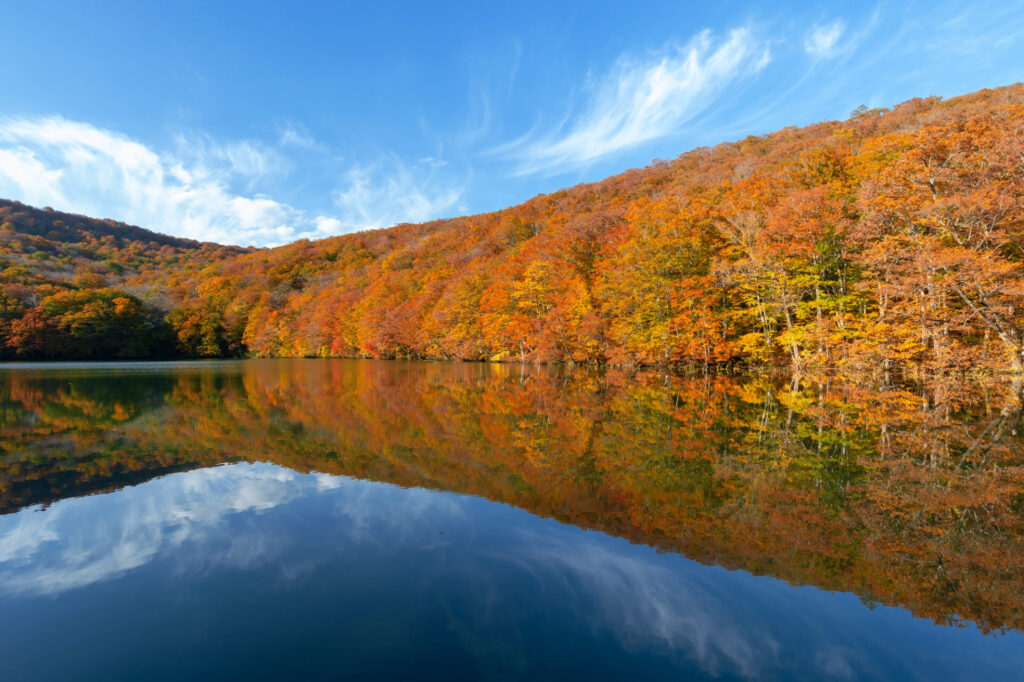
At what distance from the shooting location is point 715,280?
2339cm

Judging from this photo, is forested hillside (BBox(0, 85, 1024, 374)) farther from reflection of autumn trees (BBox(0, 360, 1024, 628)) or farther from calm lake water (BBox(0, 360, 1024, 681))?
calm lake water (BBox(0, 360, 1024, 681))

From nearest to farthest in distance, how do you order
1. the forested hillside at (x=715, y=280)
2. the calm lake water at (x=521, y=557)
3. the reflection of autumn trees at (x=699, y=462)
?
the calm lake water at (x=521, y=557), the reflection of autumn trees at (x=699, y=462), the forested hillside at (x=715, y=280)

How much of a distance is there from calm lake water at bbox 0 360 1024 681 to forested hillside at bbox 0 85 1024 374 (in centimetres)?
1004

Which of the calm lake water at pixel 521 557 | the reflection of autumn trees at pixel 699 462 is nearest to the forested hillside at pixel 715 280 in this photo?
the reflection of autumn trees at pixel 699 462

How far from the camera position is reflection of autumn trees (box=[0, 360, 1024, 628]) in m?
3.74

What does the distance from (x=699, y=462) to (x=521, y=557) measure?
152 inches

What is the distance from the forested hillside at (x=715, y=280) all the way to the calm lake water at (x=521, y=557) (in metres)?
10.0

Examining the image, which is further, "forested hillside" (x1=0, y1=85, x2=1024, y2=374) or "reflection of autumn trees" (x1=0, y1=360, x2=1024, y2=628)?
"forested hillside" (x1=0, y1=85, x2=1024, y2=374)

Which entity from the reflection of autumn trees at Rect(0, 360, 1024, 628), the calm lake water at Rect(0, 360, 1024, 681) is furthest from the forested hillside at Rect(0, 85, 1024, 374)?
the calm lake water at Rect(0, 360, 1024, 681)

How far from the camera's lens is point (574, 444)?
7910 mm

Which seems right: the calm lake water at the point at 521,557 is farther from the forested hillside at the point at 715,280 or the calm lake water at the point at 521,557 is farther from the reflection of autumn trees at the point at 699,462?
the forested hillside at the point at 715,280

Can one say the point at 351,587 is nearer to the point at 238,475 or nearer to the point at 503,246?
the point at 238,475

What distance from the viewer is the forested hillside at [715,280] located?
599 inches

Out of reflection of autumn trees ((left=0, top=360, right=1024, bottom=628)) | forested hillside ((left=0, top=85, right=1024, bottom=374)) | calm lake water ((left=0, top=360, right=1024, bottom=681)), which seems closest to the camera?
calm lake water ((left=0, top=360, right=1024, bottom=681))
